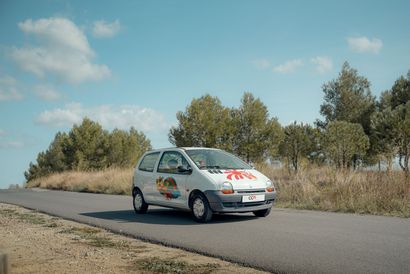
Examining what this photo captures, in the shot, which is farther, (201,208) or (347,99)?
(347,99)

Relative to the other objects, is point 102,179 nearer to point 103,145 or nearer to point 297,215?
point 297,215

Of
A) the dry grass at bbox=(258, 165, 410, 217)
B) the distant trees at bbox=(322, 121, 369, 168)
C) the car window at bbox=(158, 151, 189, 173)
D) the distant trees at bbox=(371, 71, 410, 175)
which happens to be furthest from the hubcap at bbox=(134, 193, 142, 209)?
the distant trees at bbox=(322, 121, 369, 168)

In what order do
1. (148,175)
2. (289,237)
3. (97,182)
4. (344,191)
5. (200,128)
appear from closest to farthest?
(289,237) < (148,175) < (344,191) < (97,182) < (200,128)

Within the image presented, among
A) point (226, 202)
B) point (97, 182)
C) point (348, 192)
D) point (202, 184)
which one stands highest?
point (97, 182)

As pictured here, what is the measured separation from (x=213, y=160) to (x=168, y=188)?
4.46ft

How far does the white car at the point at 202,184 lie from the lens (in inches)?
397

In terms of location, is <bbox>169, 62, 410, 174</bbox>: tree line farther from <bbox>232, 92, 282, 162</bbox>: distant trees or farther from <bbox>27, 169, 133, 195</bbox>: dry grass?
<bbox>27, 169, 133, 195</bbox>: dry grass

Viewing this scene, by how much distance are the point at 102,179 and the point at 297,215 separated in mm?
17876

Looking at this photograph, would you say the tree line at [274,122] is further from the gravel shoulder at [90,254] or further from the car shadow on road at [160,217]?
the gravel shoulder at [90,254]

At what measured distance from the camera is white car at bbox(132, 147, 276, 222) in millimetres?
10078

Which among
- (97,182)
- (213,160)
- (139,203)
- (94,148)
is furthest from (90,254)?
(94,148)

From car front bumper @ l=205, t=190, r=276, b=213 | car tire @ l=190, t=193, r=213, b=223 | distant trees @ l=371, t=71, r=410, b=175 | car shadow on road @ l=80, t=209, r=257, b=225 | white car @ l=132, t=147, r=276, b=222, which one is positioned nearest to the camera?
car front bumper @ l=205, t=190, r=276, b=213

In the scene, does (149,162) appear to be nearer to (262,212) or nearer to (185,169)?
(185,169)

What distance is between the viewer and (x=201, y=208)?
34.2 ft
